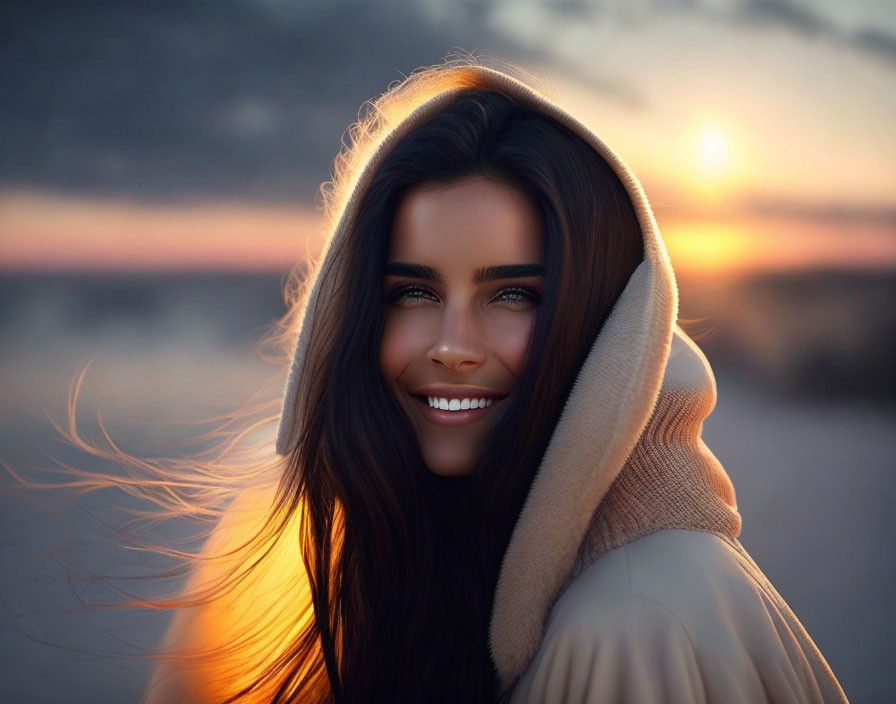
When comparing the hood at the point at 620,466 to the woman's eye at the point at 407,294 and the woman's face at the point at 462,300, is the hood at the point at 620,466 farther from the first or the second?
the woman's eye at the point at 407,294

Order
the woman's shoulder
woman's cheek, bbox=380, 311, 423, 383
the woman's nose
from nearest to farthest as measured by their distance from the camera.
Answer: the woman's shoulder, the woman's nose, woman's cheek, bbox=380, 311, 423, 383

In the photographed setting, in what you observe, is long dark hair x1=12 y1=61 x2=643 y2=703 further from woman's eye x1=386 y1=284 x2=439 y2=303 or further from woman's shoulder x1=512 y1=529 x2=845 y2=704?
woman's shoulder x1=512 y1=529 x2=845 y2=704

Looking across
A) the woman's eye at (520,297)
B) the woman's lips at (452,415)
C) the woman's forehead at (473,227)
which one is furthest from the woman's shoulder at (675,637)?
the woman's forehead at (473,227)

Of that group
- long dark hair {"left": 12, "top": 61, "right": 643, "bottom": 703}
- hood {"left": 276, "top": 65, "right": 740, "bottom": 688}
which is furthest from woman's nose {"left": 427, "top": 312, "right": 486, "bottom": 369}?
hood {"left": 276, "top": 65, "right": 740, "bottom": 688}

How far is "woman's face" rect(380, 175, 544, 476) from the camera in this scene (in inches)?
64.0

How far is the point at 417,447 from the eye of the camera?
5.94 ft

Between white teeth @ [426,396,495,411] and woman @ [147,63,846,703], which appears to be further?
white teeth @ [426,396,495,411]

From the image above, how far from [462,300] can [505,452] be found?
0.32m

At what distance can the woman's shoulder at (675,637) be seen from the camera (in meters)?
1.36

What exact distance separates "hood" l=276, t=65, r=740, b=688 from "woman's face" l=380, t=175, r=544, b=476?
183 millimetres

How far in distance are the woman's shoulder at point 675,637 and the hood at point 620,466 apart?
0.20ft

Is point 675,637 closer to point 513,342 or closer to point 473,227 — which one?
point 513,342

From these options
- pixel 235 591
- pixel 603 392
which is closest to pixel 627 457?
pixel 603 392

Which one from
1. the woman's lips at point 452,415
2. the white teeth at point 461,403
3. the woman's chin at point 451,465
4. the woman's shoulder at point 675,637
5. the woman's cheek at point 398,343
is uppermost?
the woman's cheek at point 398,343
